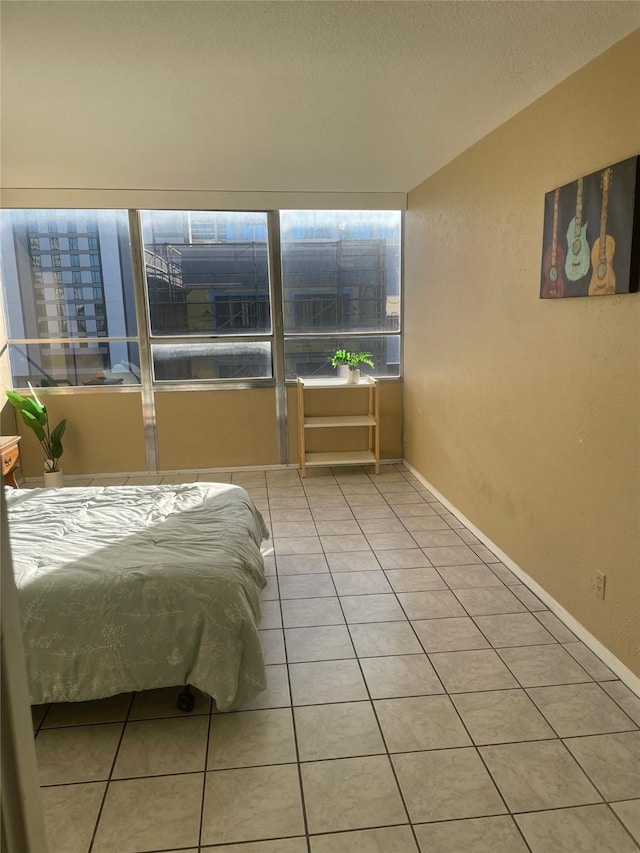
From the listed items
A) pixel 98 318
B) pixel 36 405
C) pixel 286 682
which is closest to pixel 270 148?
pixel 98 318

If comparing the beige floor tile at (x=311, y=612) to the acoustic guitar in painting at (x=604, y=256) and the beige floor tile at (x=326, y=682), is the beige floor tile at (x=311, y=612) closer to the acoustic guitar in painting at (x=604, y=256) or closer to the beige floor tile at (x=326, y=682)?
the beige floor tile at (x=326, y=682)

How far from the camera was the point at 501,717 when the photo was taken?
2113 mm

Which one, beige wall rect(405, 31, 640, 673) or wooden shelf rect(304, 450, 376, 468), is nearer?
beige wall rect(405, 31, 640, 673)

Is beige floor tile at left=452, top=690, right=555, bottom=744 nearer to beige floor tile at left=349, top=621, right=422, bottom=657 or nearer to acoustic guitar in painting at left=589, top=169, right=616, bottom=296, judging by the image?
beige floor tile at left=349, top=621, right=422, bottom=657

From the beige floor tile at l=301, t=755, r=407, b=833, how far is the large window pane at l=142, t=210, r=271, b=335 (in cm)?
391

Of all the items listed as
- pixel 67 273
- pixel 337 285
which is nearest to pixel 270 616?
pixel 337 285

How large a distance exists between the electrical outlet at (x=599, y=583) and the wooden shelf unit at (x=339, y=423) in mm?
2805

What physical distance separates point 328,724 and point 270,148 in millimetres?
3188

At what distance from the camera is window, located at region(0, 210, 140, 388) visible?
15.7 ft

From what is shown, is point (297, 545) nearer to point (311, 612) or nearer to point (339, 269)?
point (311, 612)

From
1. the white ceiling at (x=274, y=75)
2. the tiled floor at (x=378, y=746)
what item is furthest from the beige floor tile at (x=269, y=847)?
the white ceiling at (x=274, y=75)

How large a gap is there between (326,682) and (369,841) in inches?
28.8

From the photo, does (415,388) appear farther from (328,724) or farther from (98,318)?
(328,724)

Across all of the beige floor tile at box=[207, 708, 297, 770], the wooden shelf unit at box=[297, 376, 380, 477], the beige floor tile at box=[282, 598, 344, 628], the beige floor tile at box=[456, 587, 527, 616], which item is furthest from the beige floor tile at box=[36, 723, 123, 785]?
the wooden shelf unit at box=[297, 376, 380, 477]
